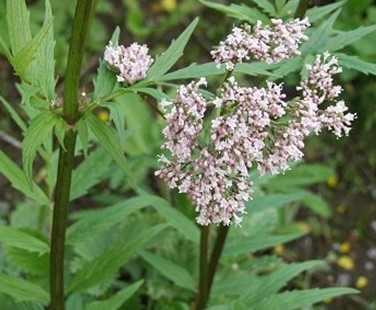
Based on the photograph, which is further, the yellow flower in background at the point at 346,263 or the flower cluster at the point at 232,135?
the yellow flower in background at the point at 346,263

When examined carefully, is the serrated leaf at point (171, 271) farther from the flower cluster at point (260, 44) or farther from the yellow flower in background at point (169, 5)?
the yellow flower in background at point (169, 5)

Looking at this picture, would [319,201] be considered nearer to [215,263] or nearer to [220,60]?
[215,263]

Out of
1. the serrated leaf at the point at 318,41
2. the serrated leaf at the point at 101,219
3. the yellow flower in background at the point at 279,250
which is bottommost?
the yellow flower in background at the point at 279,250

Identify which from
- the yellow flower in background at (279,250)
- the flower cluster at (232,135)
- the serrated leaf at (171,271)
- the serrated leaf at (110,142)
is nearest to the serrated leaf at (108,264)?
the serrated leaf at (171,271)

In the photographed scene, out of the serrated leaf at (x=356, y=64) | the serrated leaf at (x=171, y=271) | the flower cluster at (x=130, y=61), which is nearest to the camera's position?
the flower cluster at (x=130, y=61)

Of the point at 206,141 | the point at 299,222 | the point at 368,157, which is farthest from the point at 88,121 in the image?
the point at 368,157

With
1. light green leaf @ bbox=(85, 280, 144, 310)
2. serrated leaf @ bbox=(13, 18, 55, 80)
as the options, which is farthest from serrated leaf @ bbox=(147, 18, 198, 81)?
light green leaf @ bbox=(85, 280, 144, 310)

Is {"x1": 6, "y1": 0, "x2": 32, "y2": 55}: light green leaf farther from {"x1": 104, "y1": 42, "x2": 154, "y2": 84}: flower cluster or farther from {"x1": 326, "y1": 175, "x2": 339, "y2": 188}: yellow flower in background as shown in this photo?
{"x1": 326, "y1": 175, "x2": 339, "y2": 188}: yellow flower in background
